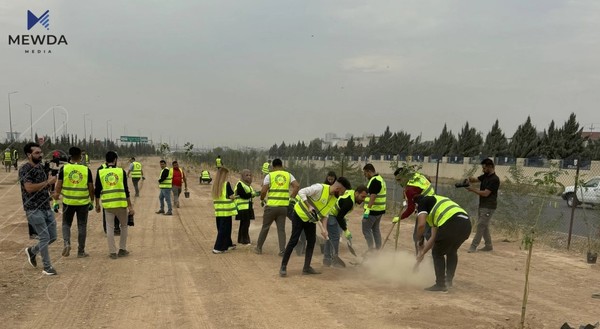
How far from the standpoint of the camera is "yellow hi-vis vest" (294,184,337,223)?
22.8 ft

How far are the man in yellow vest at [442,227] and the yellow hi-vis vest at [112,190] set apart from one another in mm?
5084

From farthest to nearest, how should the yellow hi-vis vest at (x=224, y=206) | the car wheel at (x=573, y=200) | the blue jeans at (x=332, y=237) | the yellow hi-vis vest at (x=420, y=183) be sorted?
the car wheel at (x=573, y=200), the yellow hi-vis vest at (x=224, y=206), the blue jeans at (x=332, y=237), the yellow hi-vis vest at (x=420, y=183)

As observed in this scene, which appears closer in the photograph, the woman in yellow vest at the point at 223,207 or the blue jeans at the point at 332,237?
the blue jeans at the point at 332,237

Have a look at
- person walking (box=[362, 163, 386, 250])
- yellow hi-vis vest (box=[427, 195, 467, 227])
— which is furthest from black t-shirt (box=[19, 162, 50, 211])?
yellow hi-vis vest (box=[427, 195, 467, 227])

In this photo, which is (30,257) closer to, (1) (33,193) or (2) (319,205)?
(1) (33,193)

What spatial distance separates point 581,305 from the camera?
5.93m

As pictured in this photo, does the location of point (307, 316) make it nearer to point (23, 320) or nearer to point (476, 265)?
point (23, 320)

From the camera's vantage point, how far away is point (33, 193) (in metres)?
6.58

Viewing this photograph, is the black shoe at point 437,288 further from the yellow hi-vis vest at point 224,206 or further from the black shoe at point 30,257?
the black shoe at point 30,257

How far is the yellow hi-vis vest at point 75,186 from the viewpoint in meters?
7.72

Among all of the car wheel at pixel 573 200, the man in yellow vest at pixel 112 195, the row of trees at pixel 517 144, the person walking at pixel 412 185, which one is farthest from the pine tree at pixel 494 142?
the man in yellow vest at pixel 112 195

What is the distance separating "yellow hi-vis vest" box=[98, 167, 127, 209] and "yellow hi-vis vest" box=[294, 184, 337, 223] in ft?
10.5

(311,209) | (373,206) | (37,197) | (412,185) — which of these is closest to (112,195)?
(37,197)

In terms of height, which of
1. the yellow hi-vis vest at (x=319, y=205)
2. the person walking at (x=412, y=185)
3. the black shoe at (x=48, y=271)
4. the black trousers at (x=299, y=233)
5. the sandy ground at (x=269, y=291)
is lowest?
the sandy ground at (x=269, y=291)
